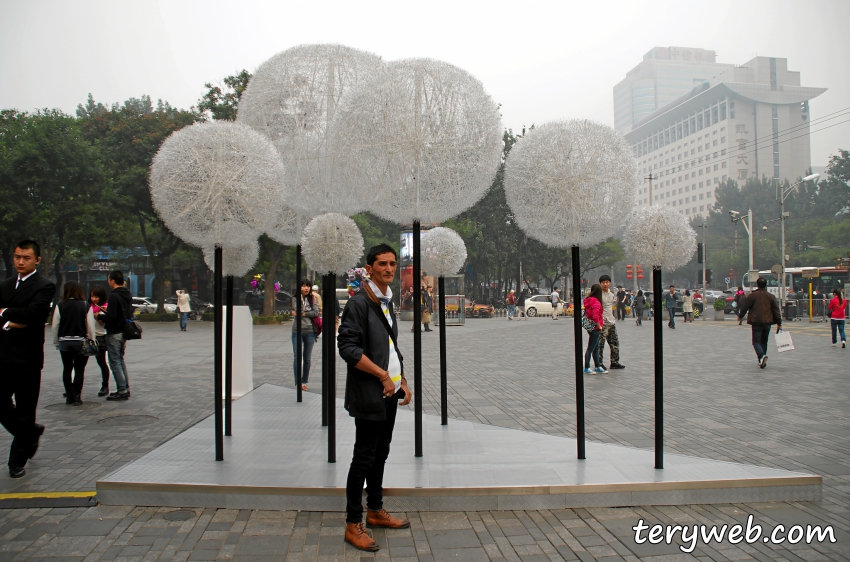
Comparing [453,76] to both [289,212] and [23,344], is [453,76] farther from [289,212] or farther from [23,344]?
[23,344]

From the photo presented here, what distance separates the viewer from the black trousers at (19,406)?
5.04 m

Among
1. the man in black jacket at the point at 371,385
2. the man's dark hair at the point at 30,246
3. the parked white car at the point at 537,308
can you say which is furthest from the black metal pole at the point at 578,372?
the parked white car at the point at 537,308

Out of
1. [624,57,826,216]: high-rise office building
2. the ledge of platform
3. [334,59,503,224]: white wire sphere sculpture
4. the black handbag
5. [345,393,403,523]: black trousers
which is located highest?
[624,57,826,216]: high-rise office building

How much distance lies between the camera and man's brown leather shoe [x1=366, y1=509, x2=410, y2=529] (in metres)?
3.98

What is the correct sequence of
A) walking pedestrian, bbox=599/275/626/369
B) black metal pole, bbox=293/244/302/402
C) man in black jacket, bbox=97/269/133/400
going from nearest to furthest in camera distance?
black metal pole, bbox=293/244/302/402 → man in black jacket, bbox=97/269/133/400 → walking pedestrian, bbox=599/275/626/369

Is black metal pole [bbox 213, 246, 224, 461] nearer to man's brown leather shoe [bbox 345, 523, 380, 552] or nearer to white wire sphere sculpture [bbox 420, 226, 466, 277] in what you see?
man's brown leather shoe [bbox 345, 523, 380, 552]

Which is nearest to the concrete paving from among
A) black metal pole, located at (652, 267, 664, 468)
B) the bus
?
black metal pole, located at (652, 267, 664, 468)

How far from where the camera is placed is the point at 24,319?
16.5 ft

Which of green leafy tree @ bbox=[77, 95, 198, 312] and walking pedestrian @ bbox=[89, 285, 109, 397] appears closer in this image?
walking pedestrian @ bbox=[89, 285, 109, 397]

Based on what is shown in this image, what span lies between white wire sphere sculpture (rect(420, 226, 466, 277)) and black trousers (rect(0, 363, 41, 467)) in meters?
4.28

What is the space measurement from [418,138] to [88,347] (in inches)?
246

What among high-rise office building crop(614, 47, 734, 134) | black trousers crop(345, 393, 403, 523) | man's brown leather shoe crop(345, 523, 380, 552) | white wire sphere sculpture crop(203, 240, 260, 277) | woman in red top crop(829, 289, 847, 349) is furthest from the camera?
high-rise office building crop(614, 47, 734, 134)

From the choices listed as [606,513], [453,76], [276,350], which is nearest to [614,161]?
[453,76]

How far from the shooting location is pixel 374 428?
3768mm
